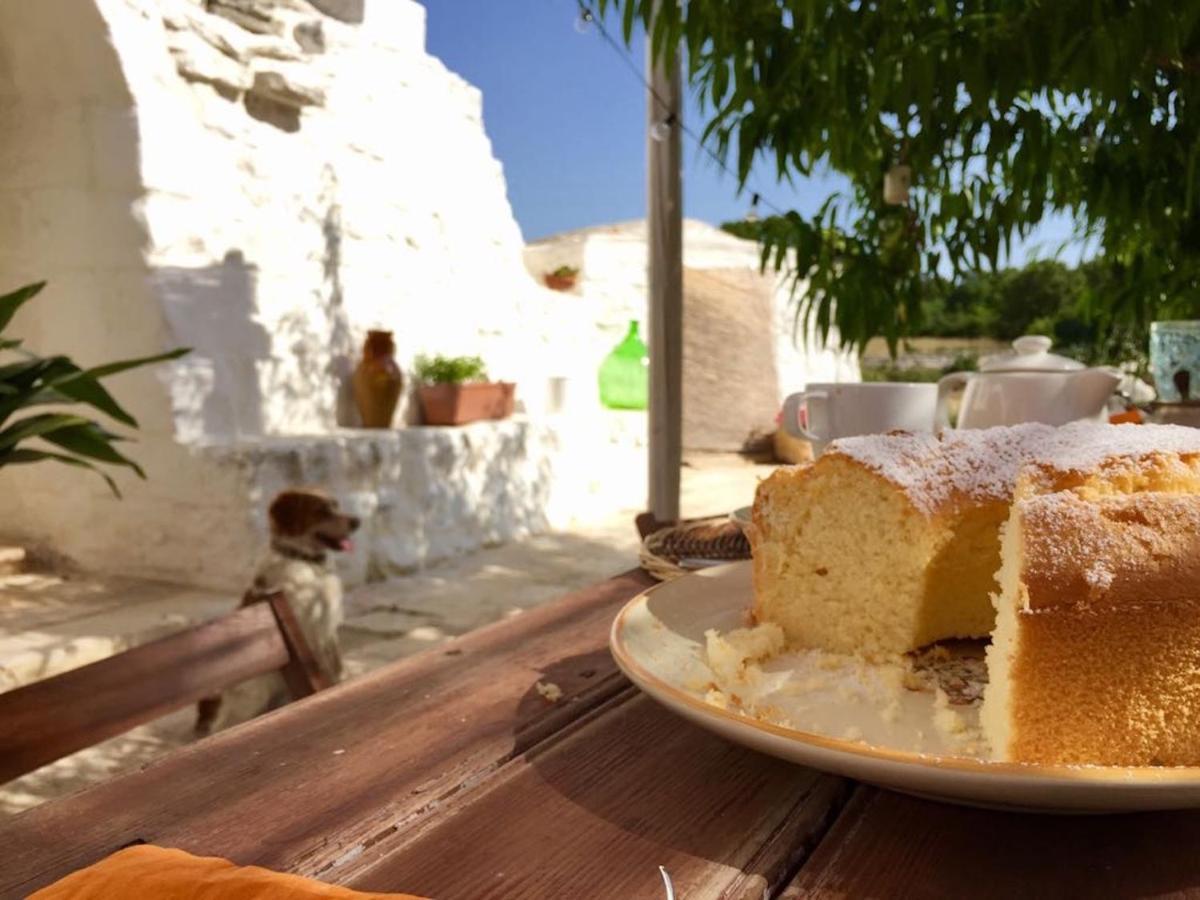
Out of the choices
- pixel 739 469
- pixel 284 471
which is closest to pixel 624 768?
pixel 284 471

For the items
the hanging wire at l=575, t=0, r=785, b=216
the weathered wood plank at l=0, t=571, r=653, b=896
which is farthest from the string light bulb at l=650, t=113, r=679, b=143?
the weathered wood plank at l=0, t=571, r=653, b=896

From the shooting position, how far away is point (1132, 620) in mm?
458

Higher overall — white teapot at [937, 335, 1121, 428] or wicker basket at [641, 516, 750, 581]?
white teapot at [937, 335, 1121, 428]

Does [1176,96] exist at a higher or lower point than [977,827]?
higher

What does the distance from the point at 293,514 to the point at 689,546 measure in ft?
5.21

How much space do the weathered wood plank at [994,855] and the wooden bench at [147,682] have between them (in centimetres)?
60

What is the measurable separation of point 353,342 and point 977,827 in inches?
147

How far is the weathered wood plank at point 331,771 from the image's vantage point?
0.45 metres

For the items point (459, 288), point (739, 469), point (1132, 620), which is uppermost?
point (459, 288)

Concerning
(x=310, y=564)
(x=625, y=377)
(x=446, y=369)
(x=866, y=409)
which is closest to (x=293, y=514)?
(x=310, y=564)

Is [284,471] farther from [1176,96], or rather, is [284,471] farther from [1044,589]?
[1044,589]

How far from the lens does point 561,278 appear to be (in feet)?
21.3

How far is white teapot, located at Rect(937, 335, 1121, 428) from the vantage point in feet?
3.51

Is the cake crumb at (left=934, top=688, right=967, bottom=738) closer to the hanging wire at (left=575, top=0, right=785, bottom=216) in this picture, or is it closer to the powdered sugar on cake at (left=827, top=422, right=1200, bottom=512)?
the powdered sugar on cake at (left=827, top=422, right=1200, bottom=512)
